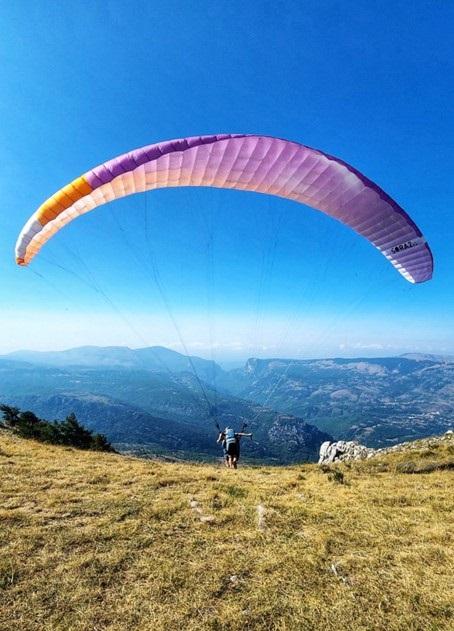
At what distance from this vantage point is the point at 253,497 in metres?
9.96

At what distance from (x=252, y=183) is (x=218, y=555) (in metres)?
12.6

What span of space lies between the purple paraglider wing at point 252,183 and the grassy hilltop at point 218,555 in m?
8.98

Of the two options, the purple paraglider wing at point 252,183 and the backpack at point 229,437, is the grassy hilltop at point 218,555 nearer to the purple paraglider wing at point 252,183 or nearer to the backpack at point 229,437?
the backpack at point 229,437

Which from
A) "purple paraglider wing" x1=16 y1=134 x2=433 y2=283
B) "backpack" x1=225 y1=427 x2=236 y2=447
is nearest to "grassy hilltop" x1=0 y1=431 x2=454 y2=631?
"backpack" x1=225 y1=427 x2=236 y2=447

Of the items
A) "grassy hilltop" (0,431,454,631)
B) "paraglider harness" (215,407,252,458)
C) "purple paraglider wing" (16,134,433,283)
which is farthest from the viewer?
"paraglider harness" (215,407,252,458)

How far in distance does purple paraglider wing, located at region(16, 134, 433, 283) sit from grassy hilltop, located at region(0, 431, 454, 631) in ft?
29.5

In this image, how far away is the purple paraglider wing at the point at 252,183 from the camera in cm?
1152

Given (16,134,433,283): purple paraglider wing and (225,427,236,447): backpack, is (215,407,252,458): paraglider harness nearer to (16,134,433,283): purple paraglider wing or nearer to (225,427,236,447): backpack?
(225,427,236,447): backpack

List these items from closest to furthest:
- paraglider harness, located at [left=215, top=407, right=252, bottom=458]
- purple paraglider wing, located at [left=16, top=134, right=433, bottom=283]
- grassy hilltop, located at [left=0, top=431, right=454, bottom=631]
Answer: grassy hilltop, located at [left=0, top=431, right=454, bottom=631], purple paraglider wing, located at [left=16, top=134, right=433, bottom=283], paraglider harness, located at [left=215, top=407, right=252, bottom=458]

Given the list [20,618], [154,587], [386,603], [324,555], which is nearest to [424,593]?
[386,603]

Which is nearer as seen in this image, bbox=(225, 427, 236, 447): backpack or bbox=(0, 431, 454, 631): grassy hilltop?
bbox=(0, 431, 454, 631): grassy hilltop

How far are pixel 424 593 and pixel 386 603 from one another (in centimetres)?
76

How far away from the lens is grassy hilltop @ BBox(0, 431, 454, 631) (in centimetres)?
529

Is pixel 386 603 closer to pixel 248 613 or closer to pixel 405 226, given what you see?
pixel 248 613
